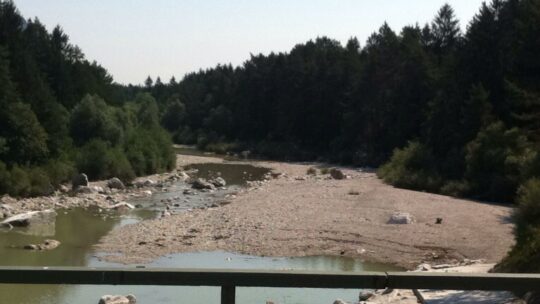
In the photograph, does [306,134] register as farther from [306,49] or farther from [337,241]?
[337,241]

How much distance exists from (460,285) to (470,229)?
85.2 ft

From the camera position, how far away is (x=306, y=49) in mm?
109625

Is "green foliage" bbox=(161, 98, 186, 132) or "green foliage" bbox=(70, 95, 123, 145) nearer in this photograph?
"green foliage" bbox=(70, 95, 123, 145)

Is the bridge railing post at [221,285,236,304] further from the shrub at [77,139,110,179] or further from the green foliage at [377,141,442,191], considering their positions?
the shrub at [77,139,110,179]

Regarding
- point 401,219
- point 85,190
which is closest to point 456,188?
point 401,219

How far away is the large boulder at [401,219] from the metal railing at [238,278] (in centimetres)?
2667

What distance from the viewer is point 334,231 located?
29.4 metres

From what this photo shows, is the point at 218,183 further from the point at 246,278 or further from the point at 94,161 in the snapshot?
the point at 246,278

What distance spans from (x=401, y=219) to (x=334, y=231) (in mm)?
3674

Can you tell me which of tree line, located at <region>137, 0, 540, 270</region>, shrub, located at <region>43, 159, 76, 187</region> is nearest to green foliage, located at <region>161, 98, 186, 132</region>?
tree line, located at <region>137, 0, 540, 270</region>

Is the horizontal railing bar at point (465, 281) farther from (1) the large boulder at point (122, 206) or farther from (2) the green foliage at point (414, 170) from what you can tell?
(2) the green foliage at point (414, 170)

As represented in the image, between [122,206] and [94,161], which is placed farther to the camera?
[94,161]

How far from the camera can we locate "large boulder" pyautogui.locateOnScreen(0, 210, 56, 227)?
31.2 meters

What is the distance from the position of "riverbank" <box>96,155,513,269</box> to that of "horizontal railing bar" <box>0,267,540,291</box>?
Result: 729 inches
